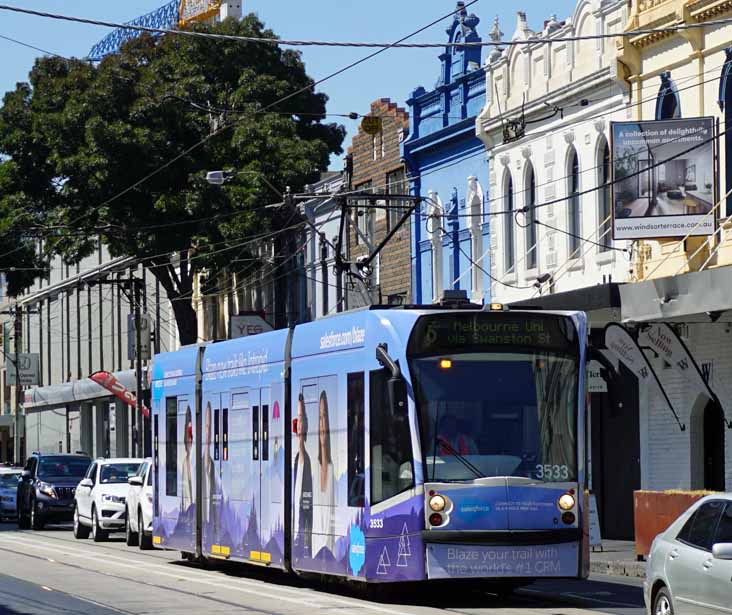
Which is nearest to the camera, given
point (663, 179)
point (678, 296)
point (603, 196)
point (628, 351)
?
point (678, 296)

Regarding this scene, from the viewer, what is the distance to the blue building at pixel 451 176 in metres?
39.0

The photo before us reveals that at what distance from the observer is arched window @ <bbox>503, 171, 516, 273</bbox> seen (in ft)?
122

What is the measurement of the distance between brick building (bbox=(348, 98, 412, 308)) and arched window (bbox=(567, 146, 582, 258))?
8.67 m

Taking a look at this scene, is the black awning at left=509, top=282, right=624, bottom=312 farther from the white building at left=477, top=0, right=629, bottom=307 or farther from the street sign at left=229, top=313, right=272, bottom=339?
the street sign at left=229, top=313, right=272, bottom=339

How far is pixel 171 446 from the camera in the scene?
26.4 metres

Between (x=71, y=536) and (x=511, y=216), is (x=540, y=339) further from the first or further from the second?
(x=71, y=536)

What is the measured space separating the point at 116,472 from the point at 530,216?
1025 centimetres

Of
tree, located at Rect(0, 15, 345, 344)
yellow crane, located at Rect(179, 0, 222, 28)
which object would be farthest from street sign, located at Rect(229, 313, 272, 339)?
yellow crane, located at Rect(179, 0, 222, 28)

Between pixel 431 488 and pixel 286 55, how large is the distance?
1516 inches

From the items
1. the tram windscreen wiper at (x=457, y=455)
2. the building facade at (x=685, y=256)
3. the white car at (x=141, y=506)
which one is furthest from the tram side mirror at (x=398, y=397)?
the white car at (x=141, y=506)

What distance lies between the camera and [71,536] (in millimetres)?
39125

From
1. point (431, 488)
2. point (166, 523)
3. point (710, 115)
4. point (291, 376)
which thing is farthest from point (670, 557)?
point (710, 115)

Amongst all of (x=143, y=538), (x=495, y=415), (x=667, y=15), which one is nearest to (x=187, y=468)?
(x=143, y=538)

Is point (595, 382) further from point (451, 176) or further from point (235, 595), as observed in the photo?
point (451, 176)
